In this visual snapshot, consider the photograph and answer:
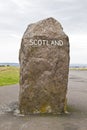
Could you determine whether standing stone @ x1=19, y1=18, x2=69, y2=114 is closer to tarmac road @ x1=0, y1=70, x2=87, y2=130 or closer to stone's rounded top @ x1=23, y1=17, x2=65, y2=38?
stone's rounded top @ x1=23, y1=17, x2=65, y2=38

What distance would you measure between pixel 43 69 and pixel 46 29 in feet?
4.64

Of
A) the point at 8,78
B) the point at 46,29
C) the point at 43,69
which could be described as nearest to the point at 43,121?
the point at 43,69

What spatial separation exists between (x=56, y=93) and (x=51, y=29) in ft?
7.40

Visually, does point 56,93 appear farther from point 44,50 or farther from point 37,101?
point 44,50

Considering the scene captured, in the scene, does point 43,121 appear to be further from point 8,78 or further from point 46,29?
point 8,78

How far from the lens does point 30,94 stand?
10.6 m

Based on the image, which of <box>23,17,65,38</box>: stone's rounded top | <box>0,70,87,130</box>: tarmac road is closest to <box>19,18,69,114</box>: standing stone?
<box>23,17,65,38</box>: stone's rounded top

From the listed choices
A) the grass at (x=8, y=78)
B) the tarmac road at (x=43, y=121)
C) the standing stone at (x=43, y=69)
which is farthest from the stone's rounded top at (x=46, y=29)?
the grass at (x=8, y=78)

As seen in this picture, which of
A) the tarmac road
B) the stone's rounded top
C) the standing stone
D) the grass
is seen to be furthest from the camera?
the grass

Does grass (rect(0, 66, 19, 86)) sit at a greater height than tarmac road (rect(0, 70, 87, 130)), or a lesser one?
lesser

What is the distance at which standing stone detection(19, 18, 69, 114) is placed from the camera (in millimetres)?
10531

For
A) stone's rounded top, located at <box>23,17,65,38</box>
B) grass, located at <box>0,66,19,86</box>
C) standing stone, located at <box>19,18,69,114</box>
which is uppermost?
stone's rounded top, located at <box>23,17,65,38</box>

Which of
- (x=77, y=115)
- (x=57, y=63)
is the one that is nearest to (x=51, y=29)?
(x=57, y=63)

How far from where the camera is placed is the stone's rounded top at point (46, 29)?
1066cm
